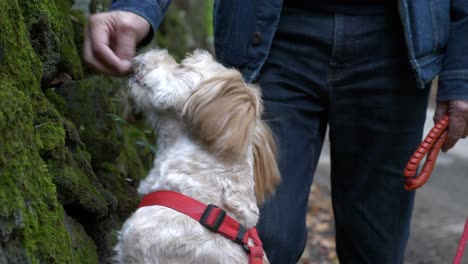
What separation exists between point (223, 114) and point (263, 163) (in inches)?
16.4

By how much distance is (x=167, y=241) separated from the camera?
2693 millimetres

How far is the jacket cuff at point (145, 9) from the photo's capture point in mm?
3000

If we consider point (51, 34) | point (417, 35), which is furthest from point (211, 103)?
point (417, 35)

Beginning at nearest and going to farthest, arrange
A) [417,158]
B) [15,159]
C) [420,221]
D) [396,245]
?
[15,159]
[417,158]
[396,245]
[420,221]

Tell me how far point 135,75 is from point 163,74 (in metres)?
0.15

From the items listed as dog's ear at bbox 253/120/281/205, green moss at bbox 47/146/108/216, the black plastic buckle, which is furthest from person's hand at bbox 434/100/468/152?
green moss at bbox 47/146/108/216

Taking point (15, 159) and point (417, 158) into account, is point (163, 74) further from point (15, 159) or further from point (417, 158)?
point (417, 158)

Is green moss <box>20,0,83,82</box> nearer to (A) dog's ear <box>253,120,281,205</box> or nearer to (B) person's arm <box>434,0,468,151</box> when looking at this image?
(A) dog's ear <box>253,120,281,205</box>

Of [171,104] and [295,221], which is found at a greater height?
[171,104]

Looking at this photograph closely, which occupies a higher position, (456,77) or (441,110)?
(456,77)

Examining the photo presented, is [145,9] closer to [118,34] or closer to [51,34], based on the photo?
[118,34]

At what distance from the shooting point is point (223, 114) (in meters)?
2.69

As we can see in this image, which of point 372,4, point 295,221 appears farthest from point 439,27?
point 295,221

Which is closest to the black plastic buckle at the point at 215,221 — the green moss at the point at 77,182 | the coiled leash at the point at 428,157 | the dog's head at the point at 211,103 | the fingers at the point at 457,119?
the dog's head at the point at 211,103
